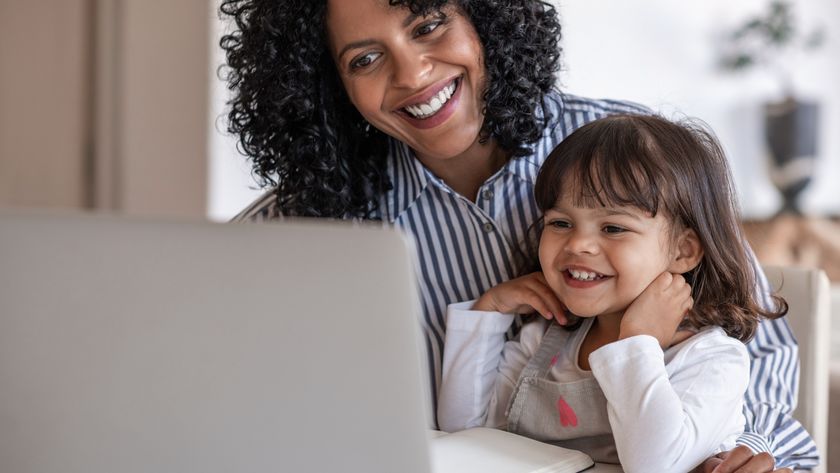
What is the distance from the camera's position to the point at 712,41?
537cm

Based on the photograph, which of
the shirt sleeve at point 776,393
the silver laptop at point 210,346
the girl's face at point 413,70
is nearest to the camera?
the silver laptop at point 210,346

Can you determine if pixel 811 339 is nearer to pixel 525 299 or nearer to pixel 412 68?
pixel 525 299

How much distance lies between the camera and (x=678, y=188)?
3.66 ft

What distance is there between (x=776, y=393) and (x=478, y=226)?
49 centimetres

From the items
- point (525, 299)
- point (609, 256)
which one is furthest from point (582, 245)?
point (525, 299)

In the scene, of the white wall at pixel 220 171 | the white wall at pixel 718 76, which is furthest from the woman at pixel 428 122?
the white wall at pixel 718 76

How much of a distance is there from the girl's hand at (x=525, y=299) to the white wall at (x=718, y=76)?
12.7 feet

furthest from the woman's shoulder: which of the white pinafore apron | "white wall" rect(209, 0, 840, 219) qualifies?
"white wall" rect(209, 0, 840, 219)

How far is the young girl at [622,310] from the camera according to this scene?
0.99m

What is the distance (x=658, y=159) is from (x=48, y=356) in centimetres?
76

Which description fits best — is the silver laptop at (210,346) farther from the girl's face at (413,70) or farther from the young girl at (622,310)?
the girl's face at (413,70)

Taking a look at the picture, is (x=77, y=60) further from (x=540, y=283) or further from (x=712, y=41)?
(x=712, y=41)

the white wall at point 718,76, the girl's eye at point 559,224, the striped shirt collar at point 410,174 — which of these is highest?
the white wall at point 718,76

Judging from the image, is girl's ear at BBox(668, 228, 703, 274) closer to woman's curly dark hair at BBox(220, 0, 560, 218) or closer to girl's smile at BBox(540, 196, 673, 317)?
girl's smile at BBox(540, 196, 673, 317)
